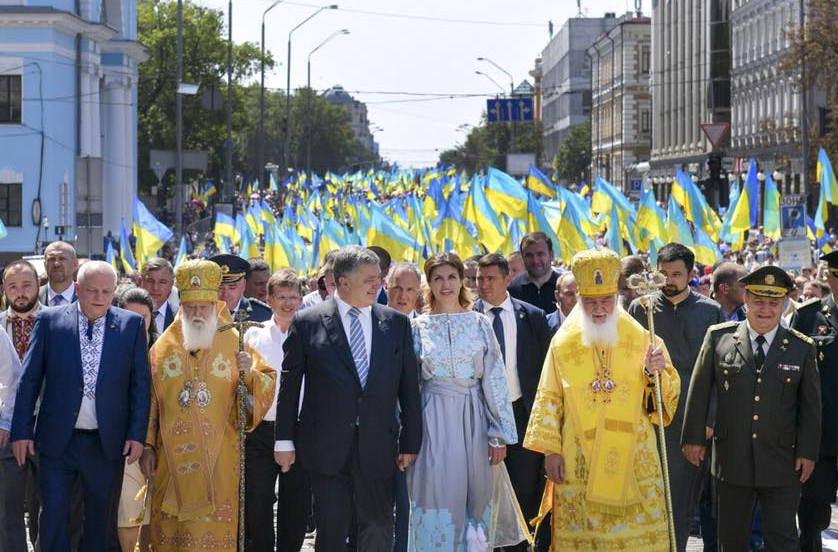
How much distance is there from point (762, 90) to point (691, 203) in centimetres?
4451

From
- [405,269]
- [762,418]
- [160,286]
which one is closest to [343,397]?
[405,269]

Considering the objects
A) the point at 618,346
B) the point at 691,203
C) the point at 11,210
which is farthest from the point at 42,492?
the point at 11,210

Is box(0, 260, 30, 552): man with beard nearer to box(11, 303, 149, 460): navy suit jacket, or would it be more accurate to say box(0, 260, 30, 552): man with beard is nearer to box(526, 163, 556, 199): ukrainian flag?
box(11, 303, 149, 460): navy suit jacket

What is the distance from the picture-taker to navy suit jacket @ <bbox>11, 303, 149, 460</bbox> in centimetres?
846

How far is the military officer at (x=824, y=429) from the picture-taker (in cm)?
913

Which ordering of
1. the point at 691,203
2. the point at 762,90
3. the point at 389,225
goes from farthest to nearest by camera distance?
the point at 762,90 → the point at 691,203 → the point at 389,225

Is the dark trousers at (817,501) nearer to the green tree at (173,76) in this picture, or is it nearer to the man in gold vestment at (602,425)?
the man in gold vestment at (602,425)

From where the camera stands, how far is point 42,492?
335 inches

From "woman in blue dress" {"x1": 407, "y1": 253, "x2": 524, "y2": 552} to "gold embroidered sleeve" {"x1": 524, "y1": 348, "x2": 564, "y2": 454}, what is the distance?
23cm

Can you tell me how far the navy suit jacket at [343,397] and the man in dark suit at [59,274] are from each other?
364 centimetres

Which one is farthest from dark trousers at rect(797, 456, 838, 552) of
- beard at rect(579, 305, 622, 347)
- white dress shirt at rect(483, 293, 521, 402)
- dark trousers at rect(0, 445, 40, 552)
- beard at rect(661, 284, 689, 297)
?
dark trousers at rect(0, 445, 40, 552)

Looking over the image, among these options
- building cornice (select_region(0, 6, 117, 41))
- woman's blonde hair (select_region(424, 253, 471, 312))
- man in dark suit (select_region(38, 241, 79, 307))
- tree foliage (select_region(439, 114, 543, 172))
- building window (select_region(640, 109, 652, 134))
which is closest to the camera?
woman's blonde hair (select_region(424, 253, 471, 312))

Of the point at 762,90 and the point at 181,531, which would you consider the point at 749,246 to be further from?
the point at 762,90

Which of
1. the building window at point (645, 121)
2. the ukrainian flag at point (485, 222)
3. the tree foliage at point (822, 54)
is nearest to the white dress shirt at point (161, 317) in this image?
the ukrainian flag at point (485, 222)
